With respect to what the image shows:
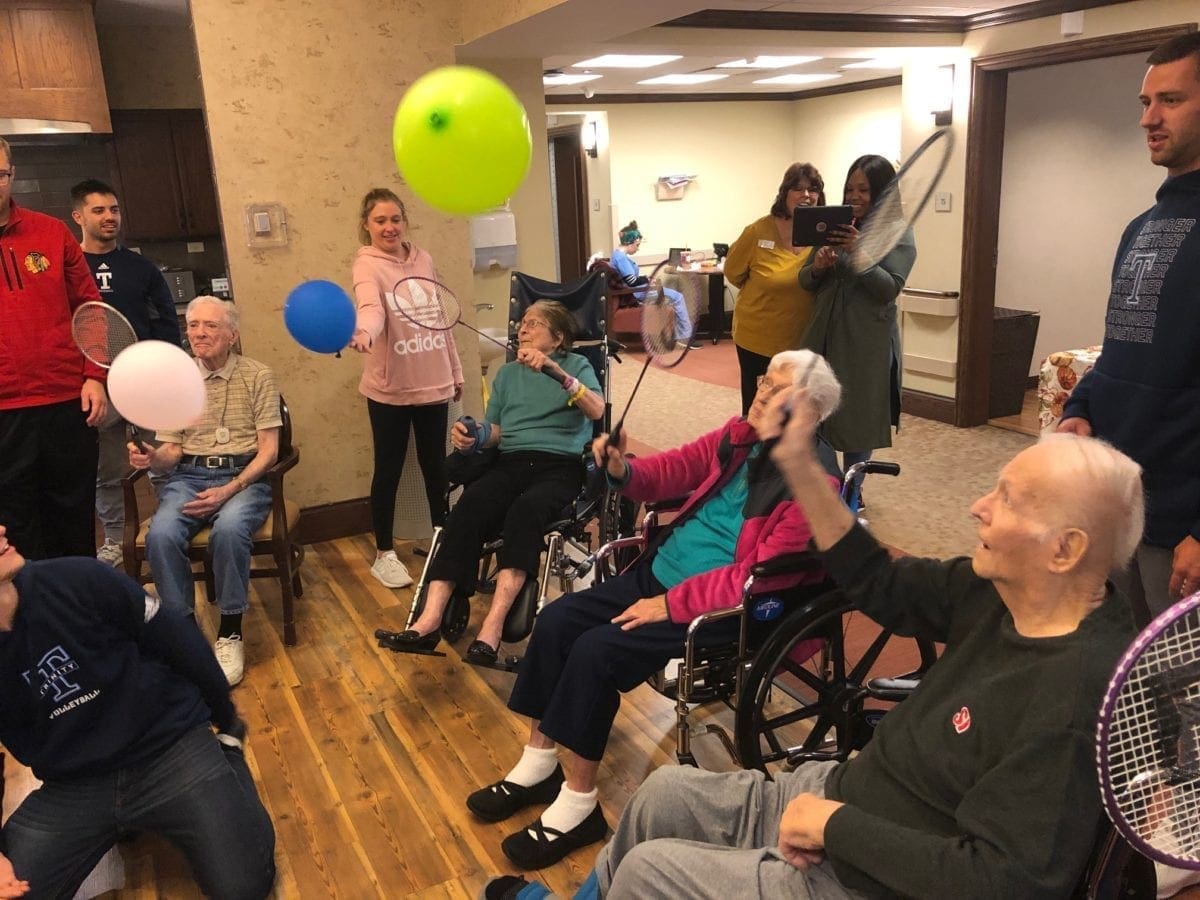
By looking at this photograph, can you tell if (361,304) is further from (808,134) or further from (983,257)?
(808,134)

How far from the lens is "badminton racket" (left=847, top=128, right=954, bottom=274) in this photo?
1.81 metres

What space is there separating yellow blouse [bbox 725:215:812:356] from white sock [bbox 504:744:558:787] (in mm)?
1905

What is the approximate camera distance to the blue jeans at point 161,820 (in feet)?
5.68

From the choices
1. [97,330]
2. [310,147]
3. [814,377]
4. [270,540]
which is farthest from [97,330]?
[814,377]

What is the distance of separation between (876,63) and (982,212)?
2330 mm

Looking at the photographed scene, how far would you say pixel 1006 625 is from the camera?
4.08 ft

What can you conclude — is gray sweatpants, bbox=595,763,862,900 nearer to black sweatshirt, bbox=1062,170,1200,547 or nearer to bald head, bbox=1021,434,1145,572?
bald head, bbox=1021,434,1145,572

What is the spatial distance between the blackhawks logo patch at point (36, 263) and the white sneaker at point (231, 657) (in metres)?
1.22

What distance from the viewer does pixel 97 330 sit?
2.69 m

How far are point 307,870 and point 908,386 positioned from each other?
478cm

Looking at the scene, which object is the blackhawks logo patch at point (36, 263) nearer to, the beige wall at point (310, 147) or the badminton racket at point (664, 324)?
the beige wall at point (310, 147)

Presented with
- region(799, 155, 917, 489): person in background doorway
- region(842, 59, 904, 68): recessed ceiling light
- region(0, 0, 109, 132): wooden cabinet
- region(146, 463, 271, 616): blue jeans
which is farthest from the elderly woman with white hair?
region(842, 59, 904, 68): recessed ceiling light

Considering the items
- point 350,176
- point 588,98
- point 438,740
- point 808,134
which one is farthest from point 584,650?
point 808,134

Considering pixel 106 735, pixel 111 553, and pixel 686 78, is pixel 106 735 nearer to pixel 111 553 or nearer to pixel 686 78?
pixel 111 553
